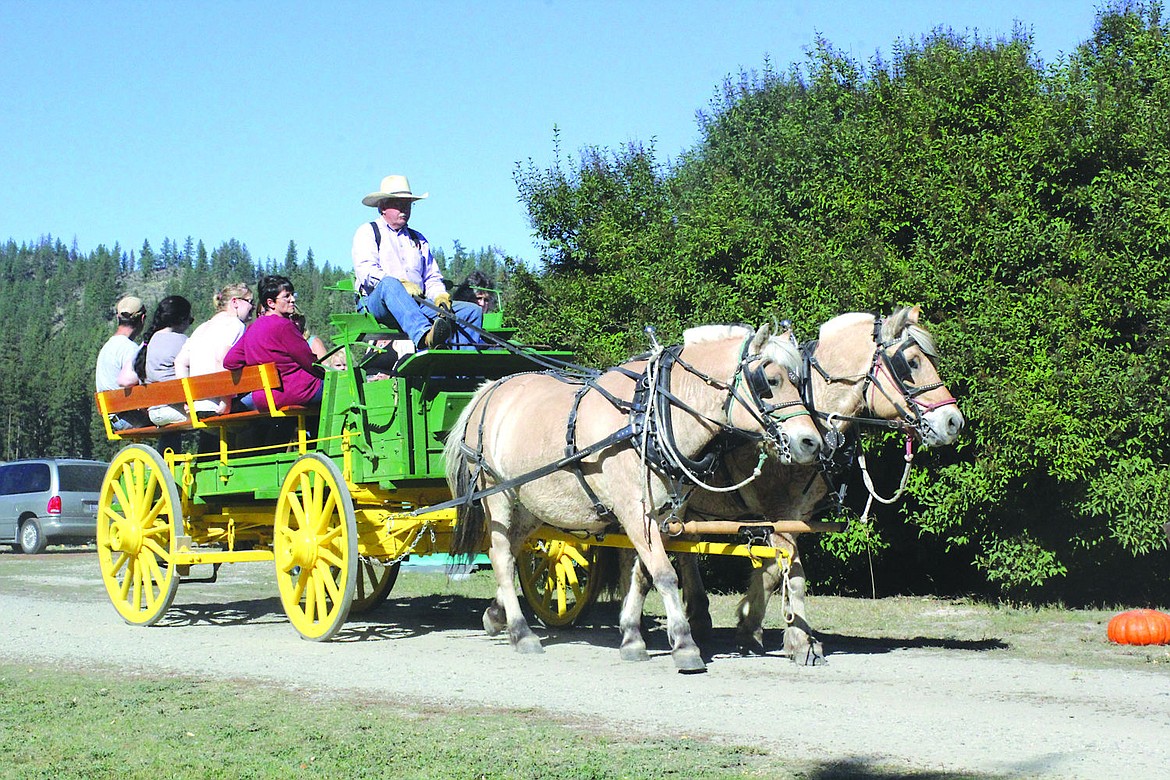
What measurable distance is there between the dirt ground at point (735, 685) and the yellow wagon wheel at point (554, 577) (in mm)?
243

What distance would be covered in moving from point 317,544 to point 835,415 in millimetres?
4117

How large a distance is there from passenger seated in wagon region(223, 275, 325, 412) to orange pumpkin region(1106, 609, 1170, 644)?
6.48 m

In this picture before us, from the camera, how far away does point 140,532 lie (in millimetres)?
11680

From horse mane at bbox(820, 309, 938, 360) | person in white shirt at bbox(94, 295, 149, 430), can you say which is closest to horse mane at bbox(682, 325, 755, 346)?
horse mane at bbox(820, 309, 938, 360)

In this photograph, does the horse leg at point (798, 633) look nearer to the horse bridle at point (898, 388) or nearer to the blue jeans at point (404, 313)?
the horse bridle at point (898, 388)

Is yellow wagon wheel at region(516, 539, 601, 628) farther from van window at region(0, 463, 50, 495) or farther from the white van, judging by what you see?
van window at region(0, 463, 50, 495)

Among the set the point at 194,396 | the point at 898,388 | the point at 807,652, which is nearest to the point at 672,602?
the point at 807,652

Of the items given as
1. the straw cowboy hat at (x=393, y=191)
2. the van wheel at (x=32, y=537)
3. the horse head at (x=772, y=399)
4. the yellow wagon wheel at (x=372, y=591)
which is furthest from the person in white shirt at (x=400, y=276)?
the van wheel at (x=32, y=537)

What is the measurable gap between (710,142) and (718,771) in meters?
25.1

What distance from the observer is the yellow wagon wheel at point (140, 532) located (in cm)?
1138

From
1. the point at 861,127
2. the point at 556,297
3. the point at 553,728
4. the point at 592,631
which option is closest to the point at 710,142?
the point at 556,297

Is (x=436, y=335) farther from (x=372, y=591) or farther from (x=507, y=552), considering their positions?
(x=372, y=591)

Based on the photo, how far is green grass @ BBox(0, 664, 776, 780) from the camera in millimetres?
5461

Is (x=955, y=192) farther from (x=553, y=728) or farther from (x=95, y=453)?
(x=95, y=453)
